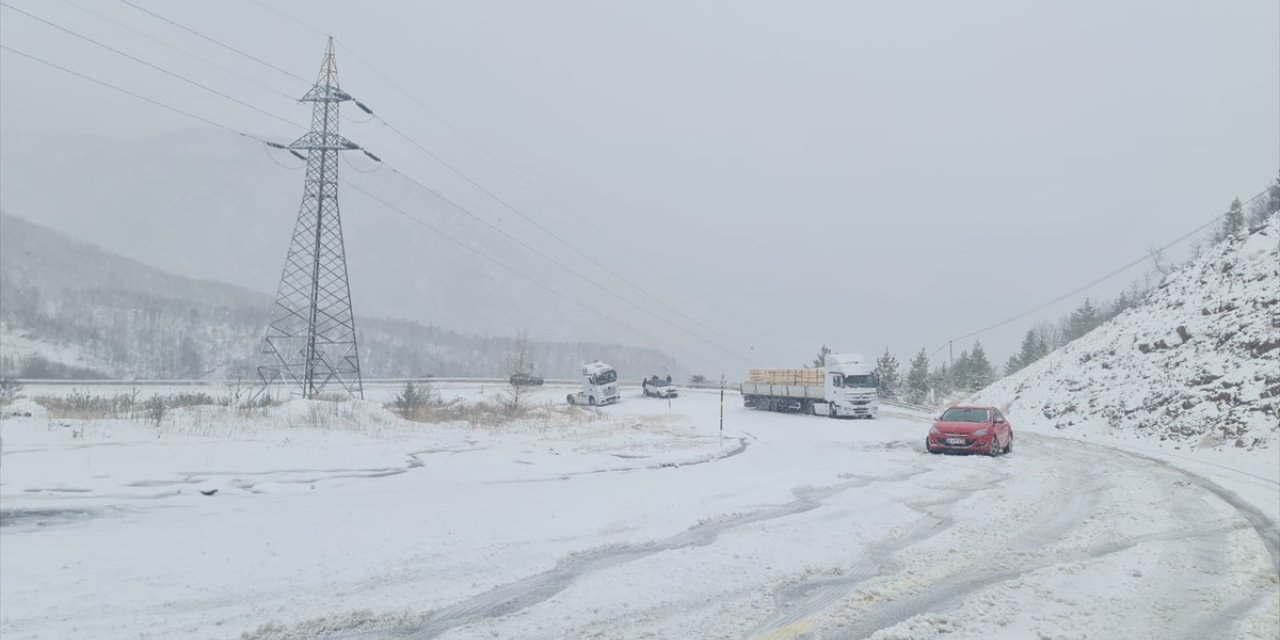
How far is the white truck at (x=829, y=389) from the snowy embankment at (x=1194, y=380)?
30.1 ft

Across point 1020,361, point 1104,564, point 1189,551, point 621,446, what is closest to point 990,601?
point 1104,564

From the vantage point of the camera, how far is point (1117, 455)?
1022 inches

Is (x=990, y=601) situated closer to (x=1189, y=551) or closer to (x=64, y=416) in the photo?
(x=1189, y=551)

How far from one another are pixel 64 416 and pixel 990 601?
74.8 feet

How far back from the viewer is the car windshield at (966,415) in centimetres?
2445

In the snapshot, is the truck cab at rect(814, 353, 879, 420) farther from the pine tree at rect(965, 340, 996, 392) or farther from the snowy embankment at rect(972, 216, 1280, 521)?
the pine tree at rect(965, 340, 996, 392)

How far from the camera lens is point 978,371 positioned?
84.8 m

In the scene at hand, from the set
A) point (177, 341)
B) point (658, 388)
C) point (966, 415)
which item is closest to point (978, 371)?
point (658, 388)

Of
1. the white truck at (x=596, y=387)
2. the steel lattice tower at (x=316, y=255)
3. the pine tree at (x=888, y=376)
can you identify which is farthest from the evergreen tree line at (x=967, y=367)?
the steel lattice tower at (x=316, y=255)

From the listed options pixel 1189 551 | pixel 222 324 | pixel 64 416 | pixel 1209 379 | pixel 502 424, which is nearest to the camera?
pixel 1189 551

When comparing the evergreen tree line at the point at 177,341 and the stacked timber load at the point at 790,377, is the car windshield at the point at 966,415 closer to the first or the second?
the stacked timber load at the point at 790,377

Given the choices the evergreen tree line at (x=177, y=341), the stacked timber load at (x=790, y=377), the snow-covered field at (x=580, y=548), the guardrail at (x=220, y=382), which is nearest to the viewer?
the snow-covered field at (x=580, y=548)

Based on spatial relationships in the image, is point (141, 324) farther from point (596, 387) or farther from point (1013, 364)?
point (1013, 364)

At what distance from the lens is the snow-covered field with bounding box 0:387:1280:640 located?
6391mm
